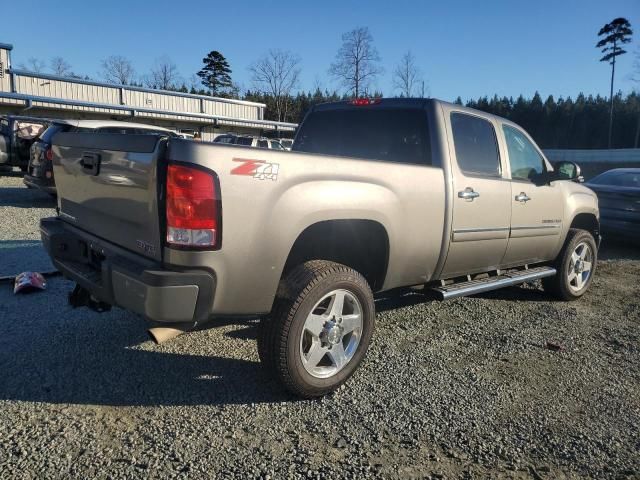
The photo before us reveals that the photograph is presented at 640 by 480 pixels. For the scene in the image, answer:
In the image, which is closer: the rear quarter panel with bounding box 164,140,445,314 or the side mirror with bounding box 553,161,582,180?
the rear quarter panel with bounding box 164,140,445,314

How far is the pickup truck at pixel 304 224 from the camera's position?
259cm

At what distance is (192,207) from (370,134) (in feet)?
7.58

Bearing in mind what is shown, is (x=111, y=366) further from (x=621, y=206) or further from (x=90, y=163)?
(x=621, y=206)

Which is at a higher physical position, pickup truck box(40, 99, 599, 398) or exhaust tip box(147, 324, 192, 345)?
pickup truck box(40, 99, 599, 398)

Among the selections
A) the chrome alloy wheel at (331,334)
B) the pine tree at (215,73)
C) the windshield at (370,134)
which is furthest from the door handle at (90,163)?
the pine tree at (215,73)

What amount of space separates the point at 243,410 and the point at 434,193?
2.03 m

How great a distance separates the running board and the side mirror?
3.19 feet

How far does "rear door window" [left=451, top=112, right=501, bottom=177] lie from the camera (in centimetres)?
418

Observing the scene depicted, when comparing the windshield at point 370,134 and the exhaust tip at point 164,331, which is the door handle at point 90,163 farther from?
the windshield at point 370,134

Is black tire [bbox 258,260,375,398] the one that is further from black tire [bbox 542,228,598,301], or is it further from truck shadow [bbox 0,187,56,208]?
truck shadow [bbox 0,187,56,208]

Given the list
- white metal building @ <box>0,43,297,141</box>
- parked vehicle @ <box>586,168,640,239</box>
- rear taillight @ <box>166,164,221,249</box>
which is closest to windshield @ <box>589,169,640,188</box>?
parked vehicle @ <box>586,168,640,239</box>

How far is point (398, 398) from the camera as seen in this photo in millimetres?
3201

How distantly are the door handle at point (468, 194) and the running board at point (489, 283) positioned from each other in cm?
73

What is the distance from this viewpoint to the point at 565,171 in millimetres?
5160
